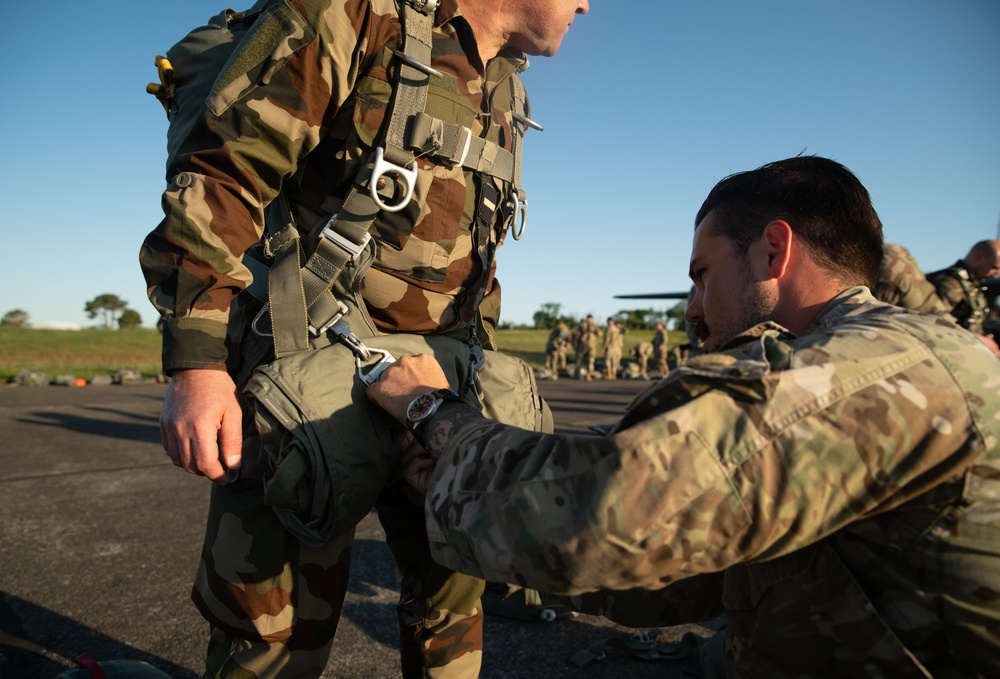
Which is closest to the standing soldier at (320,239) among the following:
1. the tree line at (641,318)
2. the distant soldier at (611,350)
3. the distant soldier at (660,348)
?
the distant soldier at (611,350)

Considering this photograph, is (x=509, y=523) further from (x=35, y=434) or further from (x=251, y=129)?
(x=35, y=434)

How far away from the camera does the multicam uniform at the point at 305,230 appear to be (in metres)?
1.53

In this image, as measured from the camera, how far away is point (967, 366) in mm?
1156

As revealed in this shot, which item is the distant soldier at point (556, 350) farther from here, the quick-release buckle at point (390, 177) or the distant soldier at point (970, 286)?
the quick-release buckle at point (390, 177)

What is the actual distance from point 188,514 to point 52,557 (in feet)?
3.28

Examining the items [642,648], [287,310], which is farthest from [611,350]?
[287,310]

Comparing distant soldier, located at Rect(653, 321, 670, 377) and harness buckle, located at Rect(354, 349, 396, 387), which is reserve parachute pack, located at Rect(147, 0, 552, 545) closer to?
harness buckle, located at Rect(354, 349, 396, 387)

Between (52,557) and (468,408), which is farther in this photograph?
(52,557)

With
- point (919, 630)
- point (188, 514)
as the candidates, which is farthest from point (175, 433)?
point (188, 514)

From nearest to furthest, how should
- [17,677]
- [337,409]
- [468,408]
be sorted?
1. [468,408]
2. [337,409]
3. [17,677]

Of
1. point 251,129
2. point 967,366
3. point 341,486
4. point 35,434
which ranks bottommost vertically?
point 35,434

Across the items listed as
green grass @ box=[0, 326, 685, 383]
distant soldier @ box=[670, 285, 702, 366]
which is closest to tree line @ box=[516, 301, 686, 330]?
green grass @ box=[0, 326, 685, 383]

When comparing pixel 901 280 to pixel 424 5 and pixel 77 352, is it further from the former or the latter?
pixel 77 352

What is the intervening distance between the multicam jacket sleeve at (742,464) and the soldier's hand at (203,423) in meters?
0.71
